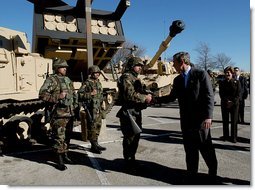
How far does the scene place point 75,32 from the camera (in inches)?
322

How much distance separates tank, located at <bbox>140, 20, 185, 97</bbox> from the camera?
9286 mm

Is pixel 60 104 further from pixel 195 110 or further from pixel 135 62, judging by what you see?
pixel 195 110

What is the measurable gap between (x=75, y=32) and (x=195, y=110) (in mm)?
5300

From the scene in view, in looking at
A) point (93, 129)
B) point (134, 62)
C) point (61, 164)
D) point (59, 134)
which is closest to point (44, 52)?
point (93, 129)

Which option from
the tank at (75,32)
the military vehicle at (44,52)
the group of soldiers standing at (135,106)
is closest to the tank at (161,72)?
the tank at (75,32)

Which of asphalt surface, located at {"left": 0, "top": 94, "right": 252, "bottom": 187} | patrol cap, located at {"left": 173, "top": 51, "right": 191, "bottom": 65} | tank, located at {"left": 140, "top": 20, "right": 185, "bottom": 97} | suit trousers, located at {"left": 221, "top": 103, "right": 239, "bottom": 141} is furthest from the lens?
tank, located at {"left": 140, "top": 20, "right": 185, "bottom": 97}

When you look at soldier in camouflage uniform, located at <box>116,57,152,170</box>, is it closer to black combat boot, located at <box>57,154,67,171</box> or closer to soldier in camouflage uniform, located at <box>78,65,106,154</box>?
black combat boot, located at <box>57,154,67,171</box>

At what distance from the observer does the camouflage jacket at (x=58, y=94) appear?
4559mm

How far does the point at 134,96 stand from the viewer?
4070 mm

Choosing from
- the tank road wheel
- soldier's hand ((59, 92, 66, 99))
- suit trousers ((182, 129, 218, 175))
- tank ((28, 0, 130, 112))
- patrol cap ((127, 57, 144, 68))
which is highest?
tank ((28, 0, 130, 112))

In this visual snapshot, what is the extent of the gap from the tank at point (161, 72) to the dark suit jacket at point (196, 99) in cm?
427

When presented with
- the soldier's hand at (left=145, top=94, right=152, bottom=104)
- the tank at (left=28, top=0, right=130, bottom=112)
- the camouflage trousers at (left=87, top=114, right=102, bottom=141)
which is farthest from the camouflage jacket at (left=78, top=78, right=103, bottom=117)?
the tank at (left=28, top=0, right=130, bottom=112)

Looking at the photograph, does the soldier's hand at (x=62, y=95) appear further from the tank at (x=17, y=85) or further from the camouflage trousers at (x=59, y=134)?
the tank at (x=17, y=85)

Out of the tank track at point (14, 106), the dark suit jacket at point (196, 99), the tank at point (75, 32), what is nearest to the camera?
the dark suit jacket at point (196, 99)
